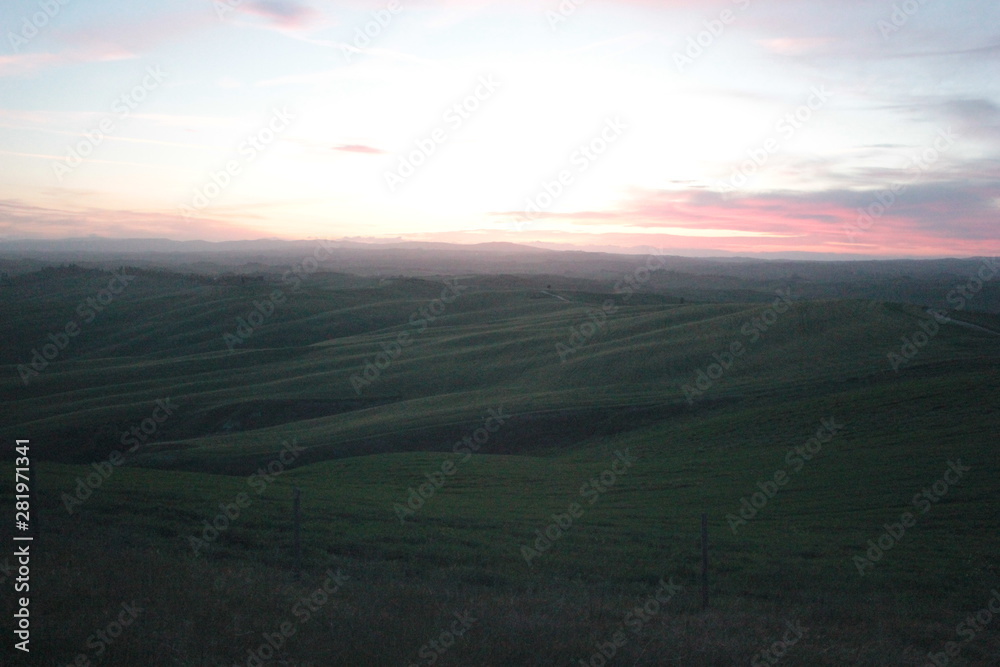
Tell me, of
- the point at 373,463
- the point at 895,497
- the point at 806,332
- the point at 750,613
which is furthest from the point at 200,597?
the point at 806,332

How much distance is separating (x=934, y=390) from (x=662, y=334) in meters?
27.7
